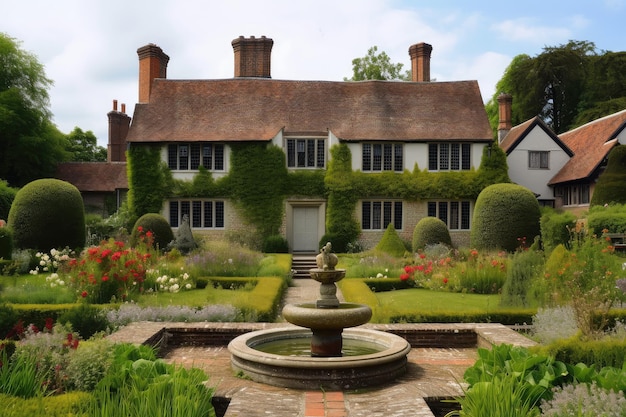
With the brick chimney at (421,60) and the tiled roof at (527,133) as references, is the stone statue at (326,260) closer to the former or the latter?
the tiled roof at (527,133)

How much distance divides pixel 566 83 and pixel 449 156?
80.9ft

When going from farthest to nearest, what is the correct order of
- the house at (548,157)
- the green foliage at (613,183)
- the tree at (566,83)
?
1. the tree at (566,83)
2. the house at (548,157)
3. the green foliage at (613,183)

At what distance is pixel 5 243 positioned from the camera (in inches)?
736

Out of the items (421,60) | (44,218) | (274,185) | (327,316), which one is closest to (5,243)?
(44,218)

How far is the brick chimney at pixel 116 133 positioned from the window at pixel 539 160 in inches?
1130

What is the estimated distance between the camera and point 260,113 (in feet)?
93.7

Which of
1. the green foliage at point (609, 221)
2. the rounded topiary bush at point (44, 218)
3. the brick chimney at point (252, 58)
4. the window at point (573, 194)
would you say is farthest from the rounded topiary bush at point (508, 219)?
the rounded topiary bush at point (44, 218)

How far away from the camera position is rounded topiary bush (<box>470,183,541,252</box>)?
2242 centimetres

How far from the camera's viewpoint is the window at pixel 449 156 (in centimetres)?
2745

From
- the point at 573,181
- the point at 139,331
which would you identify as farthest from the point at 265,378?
the point at 573,181

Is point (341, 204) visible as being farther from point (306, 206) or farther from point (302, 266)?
point (302, 266)

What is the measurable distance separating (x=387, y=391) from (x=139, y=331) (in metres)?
4.06

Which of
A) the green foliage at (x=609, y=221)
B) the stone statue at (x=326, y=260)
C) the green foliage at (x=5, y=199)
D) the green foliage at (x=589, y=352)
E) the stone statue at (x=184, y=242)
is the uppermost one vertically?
the green foliage at (x=5, y=199)

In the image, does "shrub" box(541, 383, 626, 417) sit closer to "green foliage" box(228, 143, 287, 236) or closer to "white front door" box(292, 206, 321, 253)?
"green foliage" box(228, 143, 287, 236)
